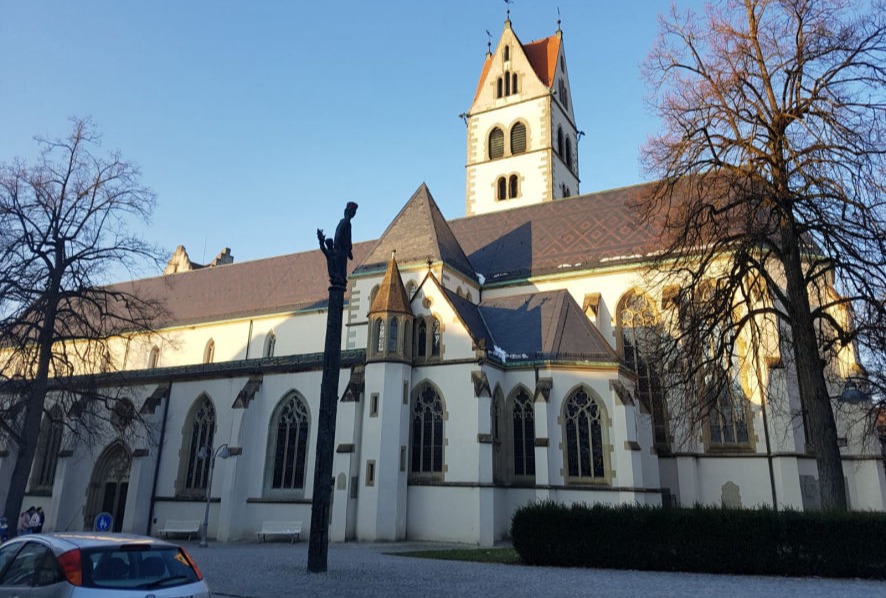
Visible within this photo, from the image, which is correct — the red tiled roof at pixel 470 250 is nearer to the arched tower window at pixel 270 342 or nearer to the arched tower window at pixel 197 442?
the arched tower window at pixel 270 342

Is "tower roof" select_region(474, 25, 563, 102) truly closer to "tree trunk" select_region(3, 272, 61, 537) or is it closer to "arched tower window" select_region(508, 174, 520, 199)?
"arched tower window" select_region(508, 174, 520, 199)

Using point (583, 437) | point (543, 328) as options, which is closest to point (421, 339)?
point (543, 328)

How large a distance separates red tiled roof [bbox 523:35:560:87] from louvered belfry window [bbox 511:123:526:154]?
11.1ft

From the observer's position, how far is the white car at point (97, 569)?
5812 millimetres

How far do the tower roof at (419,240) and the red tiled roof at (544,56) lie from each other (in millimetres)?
17371

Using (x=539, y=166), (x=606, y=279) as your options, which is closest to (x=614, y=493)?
(x=606, y=279)

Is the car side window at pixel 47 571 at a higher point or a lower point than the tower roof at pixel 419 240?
lower

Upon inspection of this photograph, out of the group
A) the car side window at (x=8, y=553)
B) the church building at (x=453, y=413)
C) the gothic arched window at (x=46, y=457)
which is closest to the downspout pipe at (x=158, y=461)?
the church building at (x=453, y=413)

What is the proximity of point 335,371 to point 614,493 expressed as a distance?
11265mm

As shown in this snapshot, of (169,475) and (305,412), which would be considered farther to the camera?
(169,475)

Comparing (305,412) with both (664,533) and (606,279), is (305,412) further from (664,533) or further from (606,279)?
(664,533)

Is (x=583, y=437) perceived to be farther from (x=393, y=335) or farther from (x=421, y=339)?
(x=393, y=335)

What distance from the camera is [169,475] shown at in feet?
86.6

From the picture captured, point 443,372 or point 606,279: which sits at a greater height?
point 606,279
